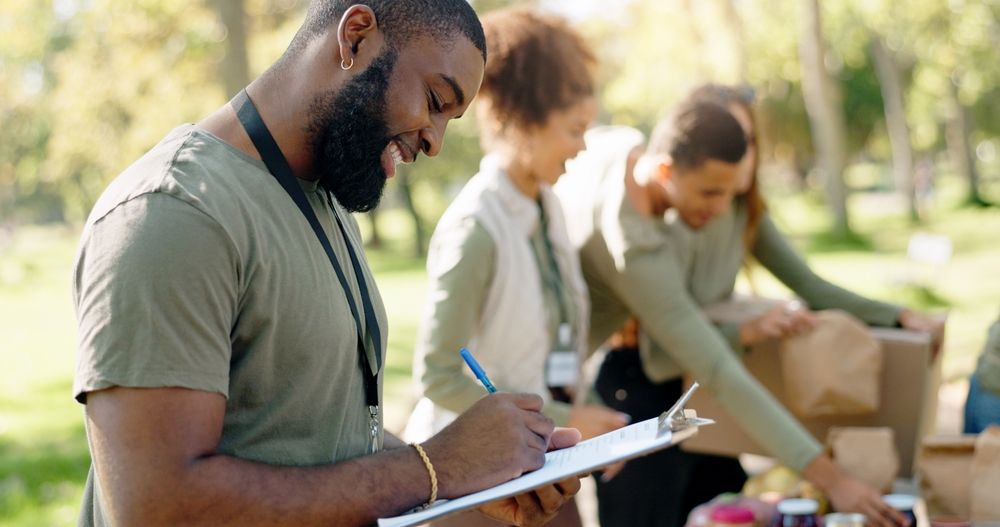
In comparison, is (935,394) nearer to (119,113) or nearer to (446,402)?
(446,402)

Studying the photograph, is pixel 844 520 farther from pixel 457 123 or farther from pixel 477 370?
pixel 457 123

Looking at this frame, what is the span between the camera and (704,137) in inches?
139

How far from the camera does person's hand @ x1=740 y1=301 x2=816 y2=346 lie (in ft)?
11.9

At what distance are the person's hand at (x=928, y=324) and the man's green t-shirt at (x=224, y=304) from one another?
260 centimetres

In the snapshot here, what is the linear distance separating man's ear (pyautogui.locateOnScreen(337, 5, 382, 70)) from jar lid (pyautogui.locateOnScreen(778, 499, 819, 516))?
1.88m

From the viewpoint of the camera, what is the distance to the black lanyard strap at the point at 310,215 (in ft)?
5.48

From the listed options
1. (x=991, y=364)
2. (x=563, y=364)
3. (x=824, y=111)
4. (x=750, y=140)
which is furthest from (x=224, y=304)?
(x=824, y=111)

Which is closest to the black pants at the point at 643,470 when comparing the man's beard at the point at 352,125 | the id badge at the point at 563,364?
the id badge at the point at 563,364

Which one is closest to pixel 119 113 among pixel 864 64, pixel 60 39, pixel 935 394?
pixel 60 39

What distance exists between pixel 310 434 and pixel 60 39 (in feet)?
147

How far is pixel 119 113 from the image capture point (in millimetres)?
26438

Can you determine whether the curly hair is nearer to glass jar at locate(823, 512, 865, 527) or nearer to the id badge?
the id badge

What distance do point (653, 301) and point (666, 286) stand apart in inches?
2.3

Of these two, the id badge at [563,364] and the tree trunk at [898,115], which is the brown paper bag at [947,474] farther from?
the tree trunk at [898,115]
